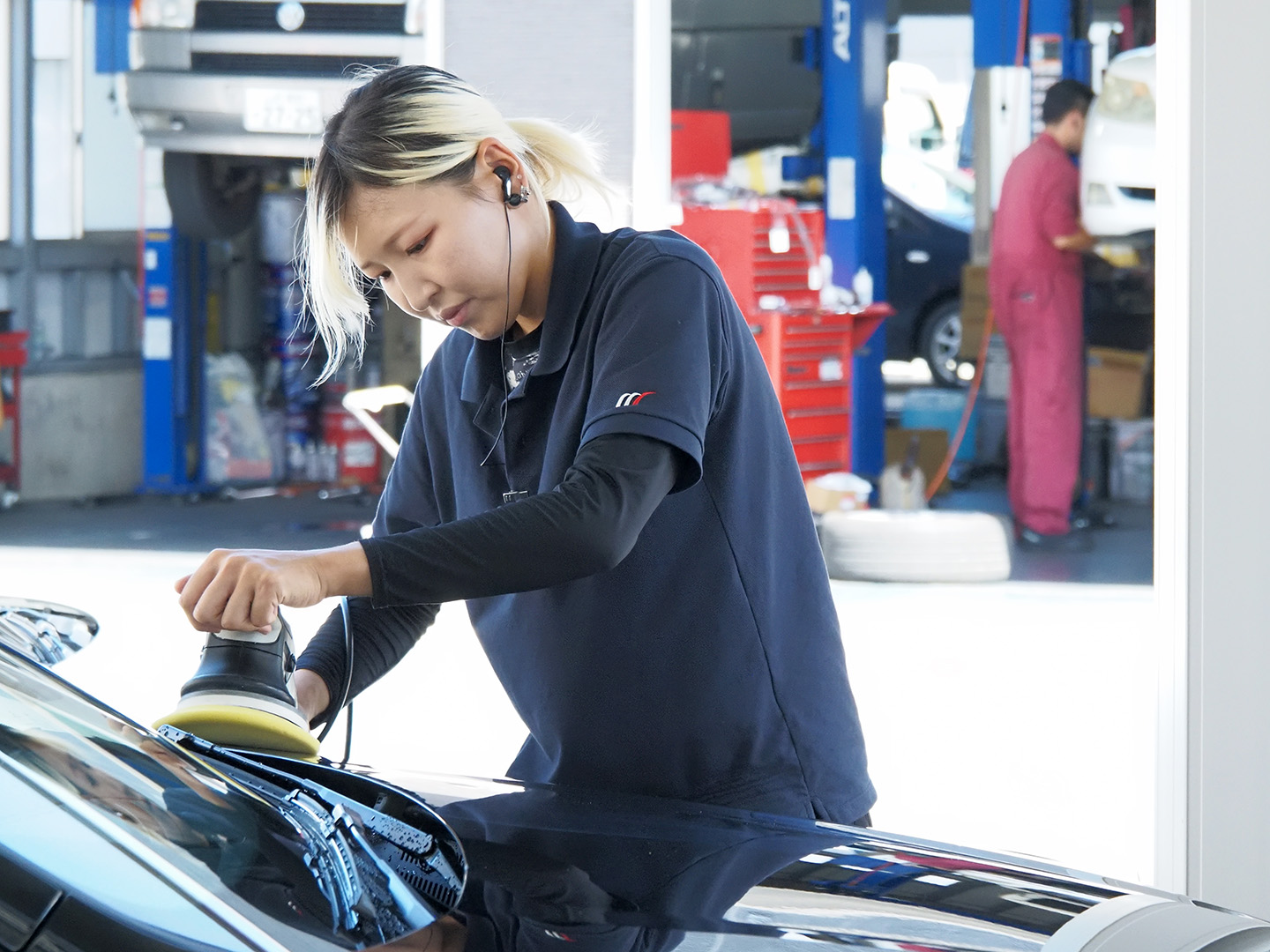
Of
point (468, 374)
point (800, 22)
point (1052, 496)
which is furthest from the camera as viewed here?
point (800, 22)

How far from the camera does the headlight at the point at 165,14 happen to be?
6.96m

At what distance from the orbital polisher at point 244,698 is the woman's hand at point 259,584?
0.09ft

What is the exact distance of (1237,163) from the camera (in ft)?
7.36

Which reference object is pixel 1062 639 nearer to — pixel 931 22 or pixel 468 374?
pixel 468 374

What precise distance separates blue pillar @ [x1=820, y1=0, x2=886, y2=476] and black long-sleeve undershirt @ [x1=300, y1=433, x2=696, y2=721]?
232 inches

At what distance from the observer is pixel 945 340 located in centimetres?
892

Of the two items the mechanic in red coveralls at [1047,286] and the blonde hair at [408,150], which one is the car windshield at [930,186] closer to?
the mechanic in red coveralls at [1047,286]

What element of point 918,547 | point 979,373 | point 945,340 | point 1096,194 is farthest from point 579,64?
point 945,340

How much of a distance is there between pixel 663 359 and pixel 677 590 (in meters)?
0.23

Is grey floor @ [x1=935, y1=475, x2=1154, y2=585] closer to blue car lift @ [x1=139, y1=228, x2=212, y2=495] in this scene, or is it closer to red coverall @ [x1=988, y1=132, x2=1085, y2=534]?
red coverall @ [x1=988, y1=132, x2=1085, y2=534]

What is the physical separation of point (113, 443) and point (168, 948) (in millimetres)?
8263

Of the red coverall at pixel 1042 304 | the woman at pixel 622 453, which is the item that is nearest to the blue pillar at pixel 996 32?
the red coverall at pixel 1042 304

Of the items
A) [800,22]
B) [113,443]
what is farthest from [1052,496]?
[113,443]

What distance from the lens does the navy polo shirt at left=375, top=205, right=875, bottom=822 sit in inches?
56.7
